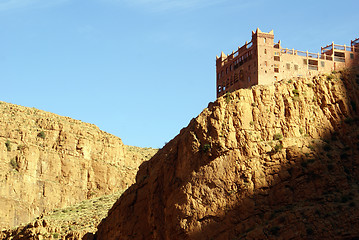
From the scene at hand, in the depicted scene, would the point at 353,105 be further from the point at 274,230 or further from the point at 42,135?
the point at 42,135

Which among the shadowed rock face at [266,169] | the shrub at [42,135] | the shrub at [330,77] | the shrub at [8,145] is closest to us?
the shadowed rock face at [266,169]

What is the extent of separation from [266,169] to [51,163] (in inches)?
3003

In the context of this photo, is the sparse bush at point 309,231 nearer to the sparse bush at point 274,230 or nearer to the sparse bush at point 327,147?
the sparse bush at point 274,230

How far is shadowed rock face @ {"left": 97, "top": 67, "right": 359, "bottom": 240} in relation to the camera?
7225 cm

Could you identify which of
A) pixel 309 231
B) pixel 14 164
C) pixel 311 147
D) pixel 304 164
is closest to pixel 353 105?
pixel 311 147

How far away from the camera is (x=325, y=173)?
74688 millimetres

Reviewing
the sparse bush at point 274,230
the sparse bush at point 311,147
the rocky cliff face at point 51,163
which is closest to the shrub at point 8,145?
the rocky cliff face at point 51,163

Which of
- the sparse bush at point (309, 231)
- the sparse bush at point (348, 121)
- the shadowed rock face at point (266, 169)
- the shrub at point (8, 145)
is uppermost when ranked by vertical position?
the shrub at point (8, 145)

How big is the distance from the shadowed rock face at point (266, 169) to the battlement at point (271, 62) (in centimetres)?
377

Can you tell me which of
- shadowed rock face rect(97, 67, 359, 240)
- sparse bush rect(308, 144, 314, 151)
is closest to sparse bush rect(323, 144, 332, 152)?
shadowed rock face rect(97, 67, 359, 240)

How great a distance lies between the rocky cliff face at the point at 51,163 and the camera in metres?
139

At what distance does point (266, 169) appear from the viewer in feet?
247

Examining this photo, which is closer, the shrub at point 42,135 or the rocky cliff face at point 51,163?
the rocky cliff face at point 51,163

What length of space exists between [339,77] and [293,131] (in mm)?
7472
